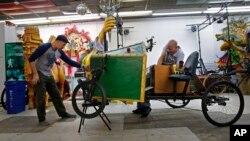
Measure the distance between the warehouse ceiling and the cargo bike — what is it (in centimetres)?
544

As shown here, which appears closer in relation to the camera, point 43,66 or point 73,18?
point 43,66

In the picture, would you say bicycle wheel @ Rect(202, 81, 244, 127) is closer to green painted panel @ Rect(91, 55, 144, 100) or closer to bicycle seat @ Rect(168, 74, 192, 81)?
bicycle seat @ Rect(168, 74, 192, 81)

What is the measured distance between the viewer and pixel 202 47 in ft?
40.3

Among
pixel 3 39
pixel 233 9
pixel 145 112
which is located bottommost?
pixel 145 112

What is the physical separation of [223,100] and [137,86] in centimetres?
135

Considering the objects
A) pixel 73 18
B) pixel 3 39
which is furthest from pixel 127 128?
pixel 73 18

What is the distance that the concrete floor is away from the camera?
3.80m

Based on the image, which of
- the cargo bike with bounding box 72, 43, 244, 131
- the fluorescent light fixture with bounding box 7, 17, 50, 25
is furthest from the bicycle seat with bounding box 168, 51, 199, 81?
the fluorescent light fixture with bounding box 7, 17, 50, 25

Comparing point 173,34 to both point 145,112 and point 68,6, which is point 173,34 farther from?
point 145,112

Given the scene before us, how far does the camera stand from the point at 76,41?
42.2 ft

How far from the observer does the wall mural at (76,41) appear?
1284 cm

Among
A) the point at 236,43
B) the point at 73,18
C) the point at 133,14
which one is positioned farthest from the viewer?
the point at 73,18

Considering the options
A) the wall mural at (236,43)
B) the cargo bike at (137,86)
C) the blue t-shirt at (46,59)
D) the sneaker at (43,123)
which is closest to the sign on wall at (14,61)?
the blue t-shirt at (46,59)

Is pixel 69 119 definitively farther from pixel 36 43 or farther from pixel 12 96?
pixel 36 43
